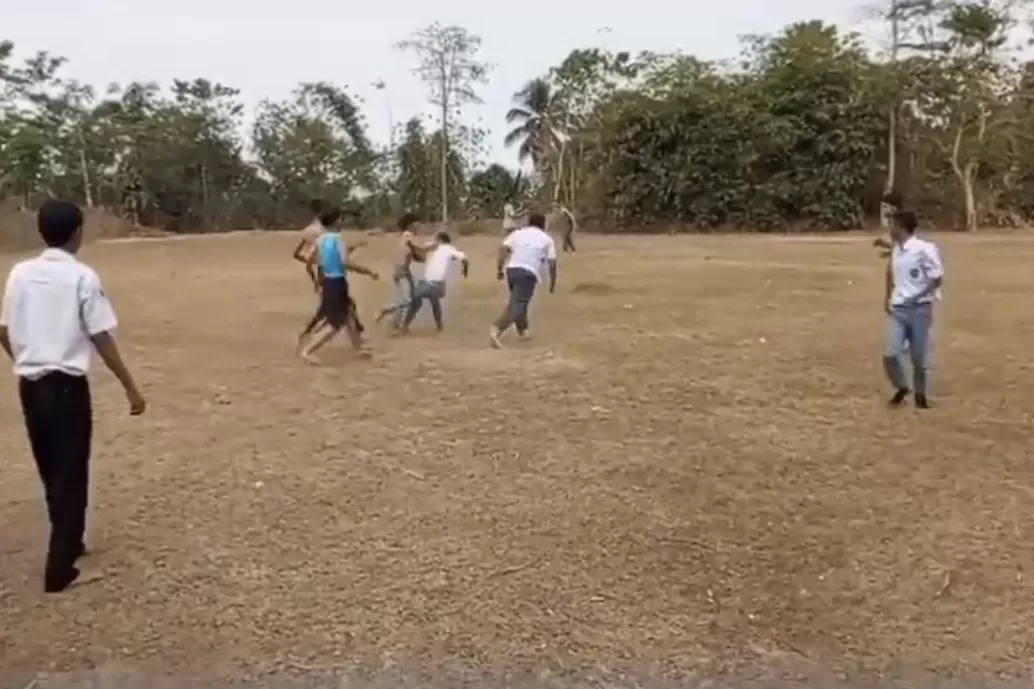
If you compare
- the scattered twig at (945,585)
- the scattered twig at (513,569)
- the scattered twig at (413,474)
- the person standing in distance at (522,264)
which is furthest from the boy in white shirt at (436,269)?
the scattered twig at (945,585)

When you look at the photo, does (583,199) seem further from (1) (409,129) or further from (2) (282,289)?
(2) (282,289)

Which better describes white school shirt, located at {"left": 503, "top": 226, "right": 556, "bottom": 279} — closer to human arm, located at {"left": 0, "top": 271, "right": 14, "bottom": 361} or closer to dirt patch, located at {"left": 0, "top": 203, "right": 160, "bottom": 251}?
human arm, located at {"left": 0, "top": 271, "right": 14, "bottom": 361}

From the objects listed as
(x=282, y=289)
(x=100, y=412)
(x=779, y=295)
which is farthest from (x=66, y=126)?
(x=100, y=412)

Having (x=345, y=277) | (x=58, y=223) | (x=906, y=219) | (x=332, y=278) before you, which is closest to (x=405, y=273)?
(x=345, y=277)

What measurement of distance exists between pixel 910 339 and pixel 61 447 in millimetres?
5667

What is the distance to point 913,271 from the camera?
27.0 feet

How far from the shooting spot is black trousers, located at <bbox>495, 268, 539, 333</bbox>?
11.6 m

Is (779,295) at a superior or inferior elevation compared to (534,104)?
inferior

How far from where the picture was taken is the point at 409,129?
1960 inches

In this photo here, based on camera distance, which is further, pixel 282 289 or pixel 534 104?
pixel 534 104

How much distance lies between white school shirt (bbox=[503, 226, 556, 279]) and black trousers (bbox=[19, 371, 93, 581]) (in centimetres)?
677

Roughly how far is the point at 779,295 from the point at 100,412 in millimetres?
10927

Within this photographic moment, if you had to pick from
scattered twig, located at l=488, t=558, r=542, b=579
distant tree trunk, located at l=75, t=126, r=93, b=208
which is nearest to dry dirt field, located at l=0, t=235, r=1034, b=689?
scattered twig, located at l=488, t=558, r=542, b=579

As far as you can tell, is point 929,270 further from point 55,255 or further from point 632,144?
point 632,144
